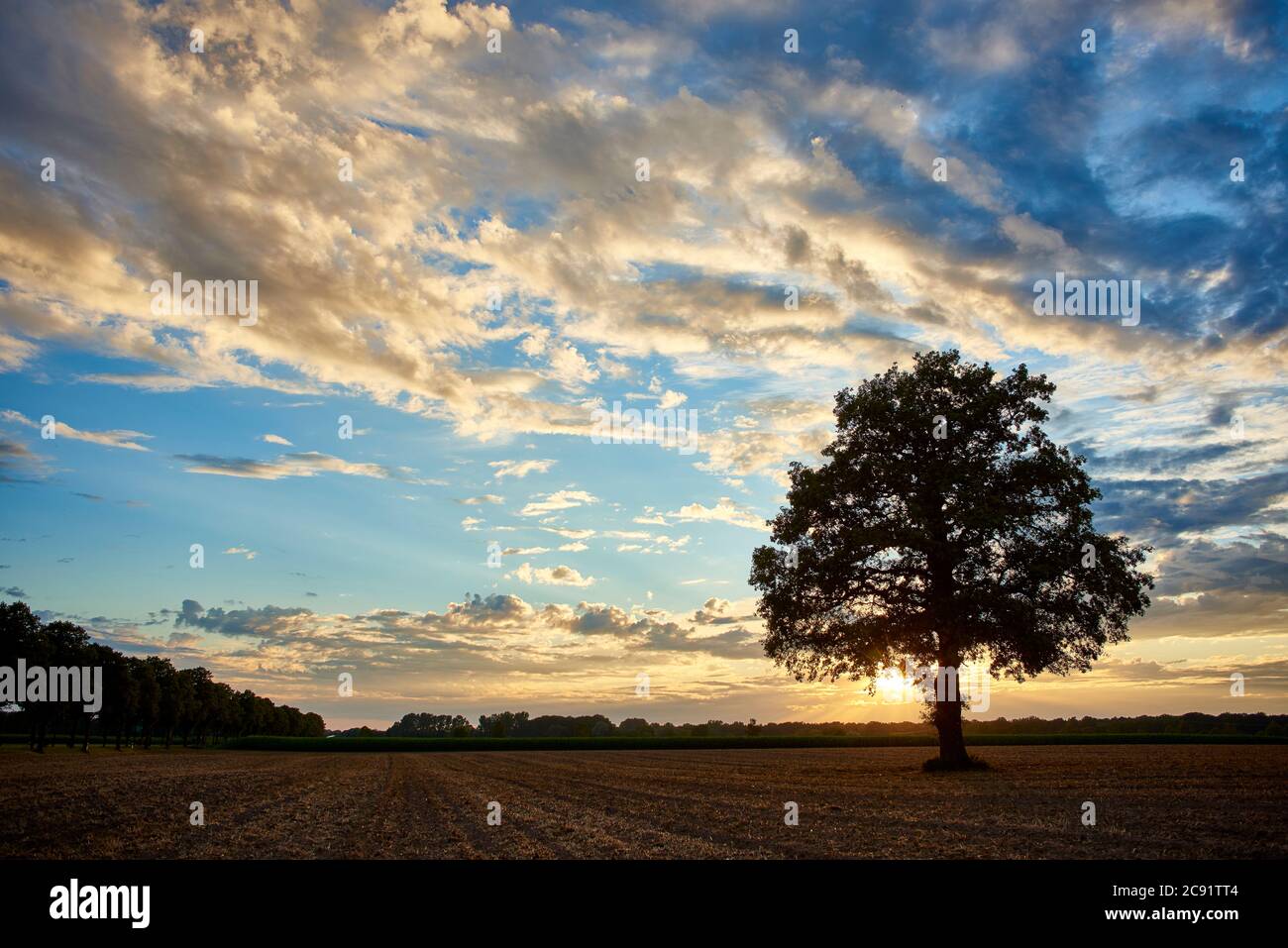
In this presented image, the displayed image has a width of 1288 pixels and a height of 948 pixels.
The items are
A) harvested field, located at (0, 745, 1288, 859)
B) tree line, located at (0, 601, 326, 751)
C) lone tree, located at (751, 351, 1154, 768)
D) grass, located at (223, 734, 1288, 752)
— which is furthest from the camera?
grass, located at (223, 734, 1288, 752)

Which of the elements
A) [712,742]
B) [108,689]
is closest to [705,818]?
[712,742]

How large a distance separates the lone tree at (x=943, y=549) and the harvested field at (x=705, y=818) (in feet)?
18.3

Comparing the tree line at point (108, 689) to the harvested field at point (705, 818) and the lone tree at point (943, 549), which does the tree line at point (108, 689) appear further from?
the lone tree at point (943, 549)

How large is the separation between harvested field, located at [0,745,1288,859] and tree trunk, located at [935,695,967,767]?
1633 mm

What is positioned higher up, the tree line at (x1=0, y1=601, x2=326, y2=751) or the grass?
the tree line at (x1=0, y1=601, x2=326, y2=751)

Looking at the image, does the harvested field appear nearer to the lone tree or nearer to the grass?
the lone tree

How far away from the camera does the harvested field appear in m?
16.1

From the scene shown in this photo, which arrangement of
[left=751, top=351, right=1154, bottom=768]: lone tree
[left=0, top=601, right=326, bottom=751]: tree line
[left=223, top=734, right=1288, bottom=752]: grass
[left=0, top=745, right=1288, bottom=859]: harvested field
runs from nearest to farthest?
[left=0, top=745, right=1288, bottom=859]: harvested field
[left=751, top=351, right=1154, bottom=768]: lone tree
[left=0, top=601, right=326, bottom=751]: tree line
[left=223, top=734, right=1288, bottom=752]: grass

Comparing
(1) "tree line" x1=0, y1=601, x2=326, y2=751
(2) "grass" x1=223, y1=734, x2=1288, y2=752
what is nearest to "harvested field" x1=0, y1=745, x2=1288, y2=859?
(1) "tree line" x1=0, y1=601, x2=326, y2=751

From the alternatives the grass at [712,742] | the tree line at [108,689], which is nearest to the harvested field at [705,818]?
the tree line at [108,689]

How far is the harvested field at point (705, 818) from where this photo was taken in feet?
52.9
